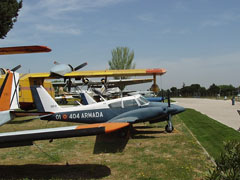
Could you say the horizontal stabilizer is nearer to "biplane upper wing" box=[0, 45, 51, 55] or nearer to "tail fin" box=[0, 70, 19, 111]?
"tail fin" box=[0, 70, 19, 111]

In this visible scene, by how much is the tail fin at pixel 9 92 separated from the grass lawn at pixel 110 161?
2020 mm

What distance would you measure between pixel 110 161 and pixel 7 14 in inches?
859

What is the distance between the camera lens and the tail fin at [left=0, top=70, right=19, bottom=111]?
23.9 ft

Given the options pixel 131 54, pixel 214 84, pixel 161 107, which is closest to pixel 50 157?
pixel 161 107

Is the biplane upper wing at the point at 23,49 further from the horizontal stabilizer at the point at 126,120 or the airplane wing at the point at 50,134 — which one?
the horizontal stabilizer at the point at 126,120

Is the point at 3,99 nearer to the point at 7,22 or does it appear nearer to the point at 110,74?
the point at 110,74

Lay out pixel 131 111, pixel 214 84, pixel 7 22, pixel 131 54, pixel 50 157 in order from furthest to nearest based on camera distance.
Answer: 1. pixel 214 84
2. pixel 131 54
3. pixel 7 22
4. pixel 131 111
5. pixel 50 157

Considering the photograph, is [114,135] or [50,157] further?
[114,135]

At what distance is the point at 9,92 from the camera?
760 centimetres

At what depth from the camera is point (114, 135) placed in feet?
38.1

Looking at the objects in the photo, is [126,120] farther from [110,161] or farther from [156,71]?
[156,71]

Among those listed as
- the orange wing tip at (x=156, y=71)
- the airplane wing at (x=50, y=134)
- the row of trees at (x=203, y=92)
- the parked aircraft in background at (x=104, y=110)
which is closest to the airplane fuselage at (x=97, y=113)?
the parked aircraft in background at (x=104, y=110)

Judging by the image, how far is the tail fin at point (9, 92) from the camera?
7273 mm

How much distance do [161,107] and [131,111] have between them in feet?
5.22
